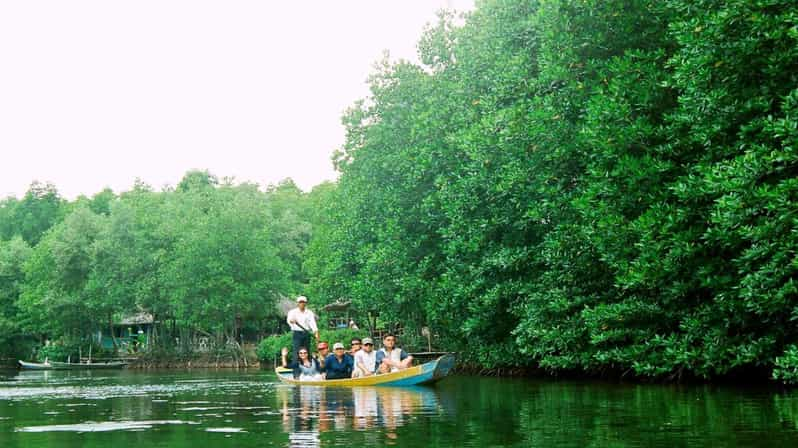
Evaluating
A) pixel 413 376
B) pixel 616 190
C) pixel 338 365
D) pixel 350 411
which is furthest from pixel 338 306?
pixel 350 411

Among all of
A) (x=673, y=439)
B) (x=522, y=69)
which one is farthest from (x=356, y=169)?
(x=673, y=439)

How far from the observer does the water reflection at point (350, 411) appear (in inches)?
389

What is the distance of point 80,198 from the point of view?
99.0 m

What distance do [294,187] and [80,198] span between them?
80.2ft

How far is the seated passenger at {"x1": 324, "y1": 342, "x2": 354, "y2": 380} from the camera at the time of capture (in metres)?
22.4

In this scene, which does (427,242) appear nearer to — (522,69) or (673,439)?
(522,69)

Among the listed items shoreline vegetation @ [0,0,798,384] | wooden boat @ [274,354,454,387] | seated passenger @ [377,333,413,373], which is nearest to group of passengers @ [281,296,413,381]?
seated passenger @ [377,333,413,373]

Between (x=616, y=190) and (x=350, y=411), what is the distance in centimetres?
830

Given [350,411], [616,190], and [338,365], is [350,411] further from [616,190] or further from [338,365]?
[338,365]

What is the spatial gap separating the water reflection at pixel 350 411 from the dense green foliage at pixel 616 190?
15.6ft

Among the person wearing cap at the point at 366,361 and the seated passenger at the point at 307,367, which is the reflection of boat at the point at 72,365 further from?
the person wearing cap at the point at 366,361

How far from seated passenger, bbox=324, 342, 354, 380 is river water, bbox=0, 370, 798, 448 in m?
4.71

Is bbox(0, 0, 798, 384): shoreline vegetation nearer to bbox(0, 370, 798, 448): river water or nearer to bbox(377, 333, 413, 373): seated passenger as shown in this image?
bbox(0, 370, 798, 448): river water

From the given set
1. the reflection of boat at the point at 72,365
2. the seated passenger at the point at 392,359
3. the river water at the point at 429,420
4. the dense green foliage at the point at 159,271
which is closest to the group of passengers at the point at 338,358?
the seated passenger at the point at 392,359
